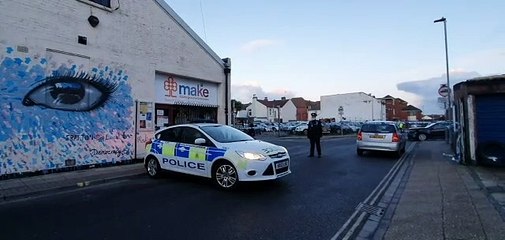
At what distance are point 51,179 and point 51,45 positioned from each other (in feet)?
12.7

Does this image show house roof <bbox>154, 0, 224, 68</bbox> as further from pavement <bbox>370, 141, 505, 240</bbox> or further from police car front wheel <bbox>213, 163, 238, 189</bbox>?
pavement <bbox>370, 141, 505, 240</bbox>

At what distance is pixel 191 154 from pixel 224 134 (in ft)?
3.12

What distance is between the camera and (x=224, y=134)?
9336 millimetres

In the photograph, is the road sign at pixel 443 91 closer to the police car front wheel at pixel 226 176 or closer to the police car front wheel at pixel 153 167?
the police car front wheel at pixel 226 176

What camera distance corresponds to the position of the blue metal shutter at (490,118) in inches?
465

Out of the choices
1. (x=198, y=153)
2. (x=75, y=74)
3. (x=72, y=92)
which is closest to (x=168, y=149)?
(x=198, y=153)

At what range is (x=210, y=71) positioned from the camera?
664 inches

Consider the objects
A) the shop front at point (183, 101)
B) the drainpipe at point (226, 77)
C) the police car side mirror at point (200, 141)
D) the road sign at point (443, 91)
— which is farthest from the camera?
the road sign at point (443, 91)

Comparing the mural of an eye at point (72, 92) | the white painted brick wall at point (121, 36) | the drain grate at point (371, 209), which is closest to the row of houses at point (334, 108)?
the white painted brick wall at point (121, 36)

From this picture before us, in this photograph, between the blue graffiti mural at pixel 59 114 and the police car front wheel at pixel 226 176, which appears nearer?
the police car front wheel at pixel 226 176

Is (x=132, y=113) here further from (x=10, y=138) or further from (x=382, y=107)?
(x=382, y=107)

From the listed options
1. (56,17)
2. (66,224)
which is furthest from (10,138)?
(66,224)

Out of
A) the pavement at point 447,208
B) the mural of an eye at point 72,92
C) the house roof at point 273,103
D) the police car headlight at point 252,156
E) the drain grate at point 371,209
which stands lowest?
the drain grate at point 371,209

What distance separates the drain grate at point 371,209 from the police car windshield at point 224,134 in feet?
11.0
